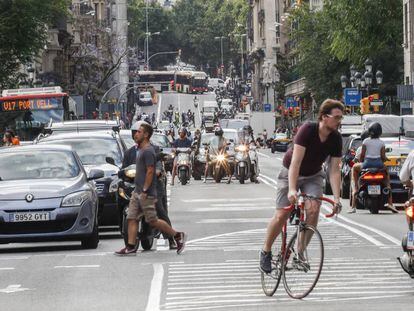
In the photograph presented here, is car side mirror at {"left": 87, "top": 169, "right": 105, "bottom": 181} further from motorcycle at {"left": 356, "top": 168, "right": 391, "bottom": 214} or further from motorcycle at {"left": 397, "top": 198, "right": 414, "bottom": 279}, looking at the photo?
motorcycle at {"left": 356, "top": 168, "right": 391, "bottom": 214}

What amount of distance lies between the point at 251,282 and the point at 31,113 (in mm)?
39968

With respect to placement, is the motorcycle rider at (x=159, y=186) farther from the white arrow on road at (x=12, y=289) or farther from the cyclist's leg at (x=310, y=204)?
the cyclist's leg at (x=310, y=204)

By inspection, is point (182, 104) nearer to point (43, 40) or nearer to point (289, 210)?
point (43, 40)

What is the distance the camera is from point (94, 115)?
102 meters

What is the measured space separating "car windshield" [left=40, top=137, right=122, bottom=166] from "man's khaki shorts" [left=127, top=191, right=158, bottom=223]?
21.5 feet

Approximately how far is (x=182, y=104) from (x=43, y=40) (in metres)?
127

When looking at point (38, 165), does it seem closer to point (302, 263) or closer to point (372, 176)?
point (302, 263)

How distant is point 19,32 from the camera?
6925 centimetres

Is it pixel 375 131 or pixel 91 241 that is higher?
pixel 375 131

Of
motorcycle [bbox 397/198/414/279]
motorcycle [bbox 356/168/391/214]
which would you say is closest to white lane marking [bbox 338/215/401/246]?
motorcycle [bbox 356/168/391/214]

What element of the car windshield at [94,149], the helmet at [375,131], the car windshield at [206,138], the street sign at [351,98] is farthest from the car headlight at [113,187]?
the street sign at [351,98]

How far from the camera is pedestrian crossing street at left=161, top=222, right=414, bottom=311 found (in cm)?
1362

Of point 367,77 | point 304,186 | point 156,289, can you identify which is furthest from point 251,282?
point 367,77

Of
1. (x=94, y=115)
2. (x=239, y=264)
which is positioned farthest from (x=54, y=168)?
(x=94, y=115)
